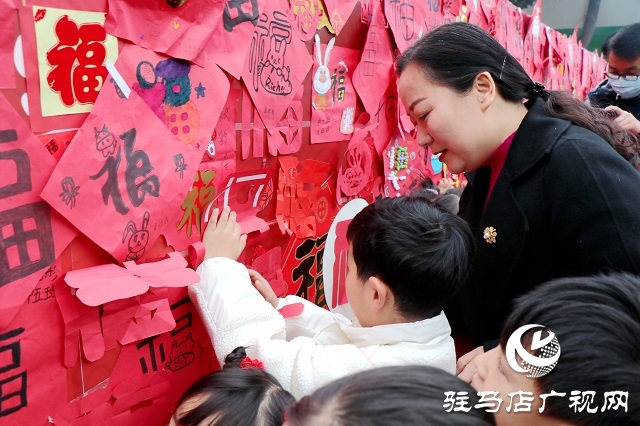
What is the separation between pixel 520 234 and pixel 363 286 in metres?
0.35

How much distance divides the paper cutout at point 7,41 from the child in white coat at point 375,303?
0.49 m

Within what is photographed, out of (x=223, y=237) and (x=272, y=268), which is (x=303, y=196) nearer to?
(x=272, y=268)

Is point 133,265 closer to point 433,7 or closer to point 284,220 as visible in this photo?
point 284,220

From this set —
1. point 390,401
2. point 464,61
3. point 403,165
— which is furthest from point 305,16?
point 390,401

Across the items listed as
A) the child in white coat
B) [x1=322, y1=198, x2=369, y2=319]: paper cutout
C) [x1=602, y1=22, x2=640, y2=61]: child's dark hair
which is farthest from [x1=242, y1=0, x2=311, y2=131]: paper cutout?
[x1=602, y1=22, x2=640, y2=61]: child's dark hair

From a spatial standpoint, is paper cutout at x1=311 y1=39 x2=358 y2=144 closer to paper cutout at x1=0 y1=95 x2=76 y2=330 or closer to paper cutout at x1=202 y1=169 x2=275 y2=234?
paper cutout at x1=202 y1=169 x2=275 y2=234

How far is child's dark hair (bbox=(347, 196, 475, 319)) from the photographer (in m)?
1.00

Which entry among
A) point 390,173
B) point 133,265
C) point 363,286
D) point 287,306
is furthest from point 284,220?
point 390,173

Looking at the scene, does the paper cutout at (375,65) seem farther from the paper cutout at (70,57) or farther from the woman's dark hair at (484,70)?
the paper cutout at (70,57)

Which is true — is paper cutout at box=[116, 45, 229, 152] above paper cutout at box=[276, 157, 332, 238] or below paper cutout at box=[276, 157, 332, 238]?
above

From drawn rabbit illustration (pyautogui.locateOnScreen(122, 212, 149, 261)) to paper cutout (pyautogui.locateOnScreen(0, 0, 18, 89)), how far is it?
0.95 feet

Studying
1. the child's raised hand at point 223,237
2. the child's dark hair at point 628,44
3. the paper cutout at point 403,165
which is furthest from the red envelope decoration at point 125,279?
the child's dark hair at point 628,44

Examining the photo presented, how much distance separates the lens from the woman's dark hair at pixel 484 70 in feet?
3.82

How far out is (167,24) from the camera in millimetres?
919
